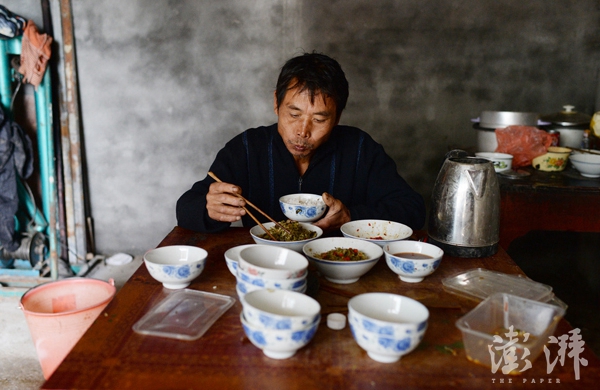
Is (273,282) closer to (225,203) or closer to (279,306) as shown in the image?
(279,306)

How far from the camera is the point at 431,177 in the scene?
161 inches

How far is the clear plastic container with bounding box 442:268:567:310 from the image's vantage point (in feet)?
4.66

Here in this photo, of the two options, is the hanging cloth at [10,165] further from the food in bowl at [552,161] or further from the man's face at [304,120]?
the food in bowl at [552,161]

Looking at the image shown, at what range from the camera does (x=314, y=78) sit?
220cm

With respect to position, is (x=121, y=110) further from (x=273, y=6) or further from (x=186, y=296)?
(x=186, y=296)

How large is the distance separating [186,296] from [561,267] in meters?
3.72

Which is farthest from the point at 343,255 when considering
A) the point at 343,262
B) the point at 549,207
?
the point at 549,207

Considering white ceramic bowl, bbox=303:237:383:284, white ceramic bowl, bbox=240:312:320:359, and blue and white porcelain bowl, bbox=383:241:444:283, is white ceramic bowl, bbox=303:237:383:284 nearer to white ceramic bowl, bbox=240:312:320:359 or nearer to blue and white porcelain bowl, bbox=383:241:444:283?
blue and white porcelain bowl, bbox=383:241:444:283

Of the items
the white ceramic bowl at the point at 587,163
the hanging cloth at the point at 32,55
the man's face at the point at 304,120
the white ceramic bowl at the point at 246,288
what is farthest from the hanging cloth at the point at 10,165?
the white ceramic bowl at the point at 587,163

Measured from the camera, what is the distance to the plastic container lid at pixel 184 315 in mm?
1216

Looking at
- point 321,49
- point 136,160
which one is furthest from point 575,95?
point 136,160

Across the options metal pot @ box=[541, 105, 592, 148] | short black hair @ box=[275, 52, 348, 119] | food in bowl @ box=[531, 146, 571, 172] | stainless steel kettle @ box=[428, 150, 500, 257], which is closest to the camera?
stainless steel kettle @ box=[428, 150, 500, 257]

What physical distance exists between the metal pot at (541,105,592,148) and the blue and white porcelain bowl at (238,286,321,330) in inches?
117

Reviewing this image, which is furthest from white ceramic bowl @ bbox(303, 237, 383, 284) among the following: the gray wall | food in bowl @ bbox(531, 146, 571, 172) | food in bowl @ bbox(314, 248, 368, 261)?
the gray wall
